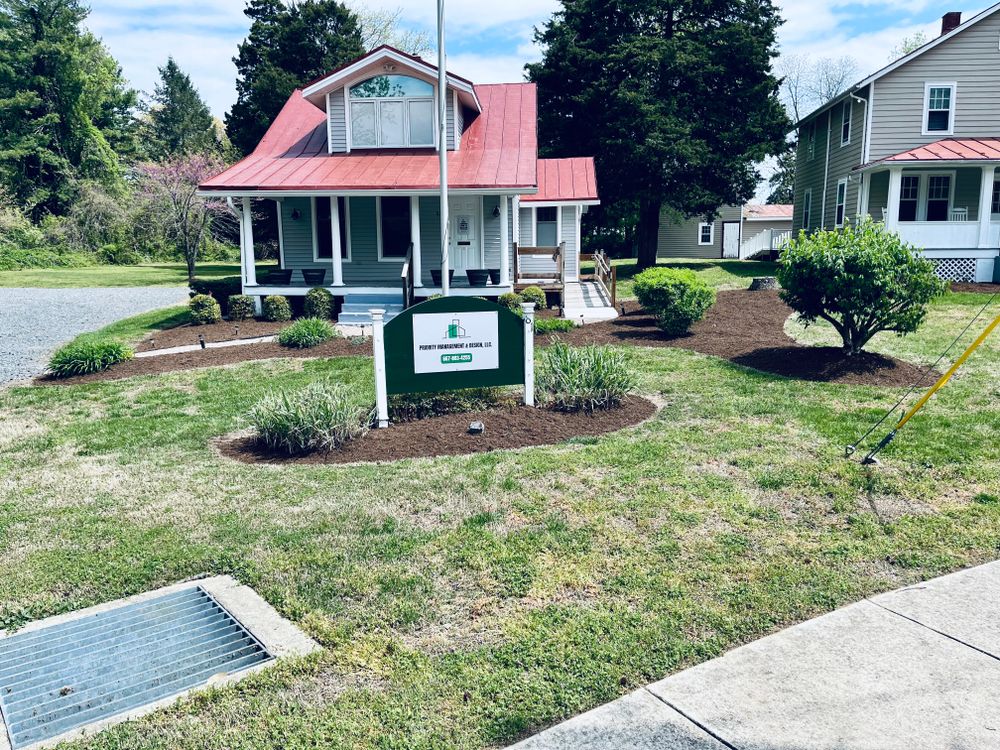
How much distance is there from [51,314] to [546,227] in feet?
47.0

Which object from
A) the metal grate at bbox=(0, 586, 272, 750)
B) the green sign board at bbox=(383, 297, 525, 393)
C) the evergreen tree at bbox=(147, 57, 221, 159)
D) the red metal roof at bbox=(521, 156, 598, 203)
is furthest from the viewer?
the evergreen tree at bbox=(147, 57, 221, 159)

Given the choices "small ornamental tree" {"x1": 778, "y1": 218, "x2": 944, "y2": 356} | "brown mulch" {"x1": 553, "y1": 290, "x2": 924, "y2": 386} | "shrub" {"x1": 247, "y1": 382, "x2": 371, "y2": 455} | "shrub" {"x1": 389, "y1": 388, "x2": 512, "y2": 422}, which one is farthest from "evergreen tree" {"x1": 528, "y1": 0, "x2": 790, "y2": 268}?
"shrub" {"x1": 247, "y1": 382, "x2": 371, "y2": 455}

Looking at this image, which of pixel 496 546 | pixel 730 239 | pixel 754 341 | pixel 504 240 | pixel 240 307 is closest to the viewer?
pixel 496 546

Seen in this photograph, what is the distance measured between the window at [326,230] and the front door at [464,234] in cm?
285

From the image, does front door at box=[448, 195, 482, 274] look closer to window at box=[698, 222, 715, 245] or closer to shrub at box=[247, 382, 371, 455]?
shrub at box=[247, 382, 371, 455]

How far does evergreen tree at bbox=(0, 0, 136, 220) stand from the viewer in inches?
1813

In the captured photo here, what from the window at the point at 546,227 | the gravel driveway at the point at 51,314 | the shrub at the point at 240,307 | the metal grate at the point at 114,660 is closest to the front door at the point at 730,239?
the window at the point at 546,227

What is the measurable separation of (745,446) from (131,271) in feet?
114

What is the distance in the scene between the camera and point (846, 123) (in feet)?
88.3

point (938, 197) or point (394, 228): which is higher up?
point (938, 197)

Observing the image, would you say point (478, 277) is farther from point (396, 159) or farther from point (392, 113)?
point (392, 113)

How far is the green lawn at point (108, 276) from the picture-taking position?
29869 millimetres

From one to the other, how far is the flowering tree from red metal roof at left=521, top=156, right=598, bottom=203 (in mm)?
12004

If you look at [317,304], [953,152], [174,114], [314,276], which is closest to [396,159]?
[314,276]
